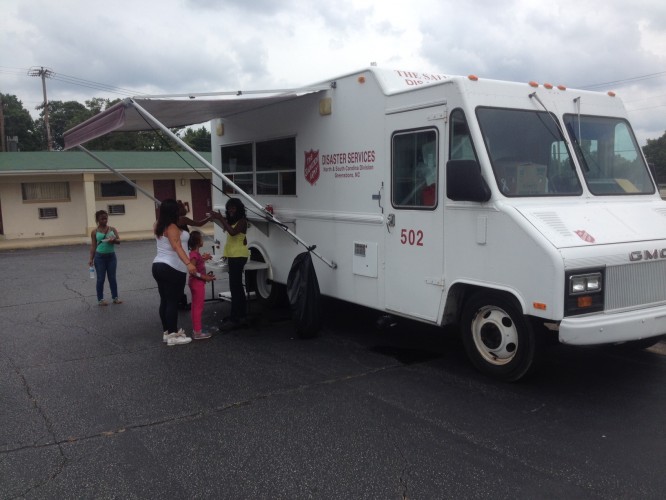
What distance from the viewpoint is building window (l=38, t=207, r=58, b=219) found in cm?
2198

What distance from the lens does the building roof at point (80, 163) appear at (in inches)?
828

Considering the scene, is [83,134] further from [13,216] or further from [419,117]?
[13,216]

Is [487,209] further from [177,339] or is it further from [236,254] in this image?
[177,339]

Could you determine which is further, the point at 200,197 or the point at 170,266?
the point at 200,197

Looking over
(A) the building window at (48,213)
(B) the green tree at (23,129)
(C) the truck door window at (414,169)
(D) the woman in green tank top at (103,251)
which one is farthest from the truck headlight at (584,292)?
(B) the green tree at (23,129)

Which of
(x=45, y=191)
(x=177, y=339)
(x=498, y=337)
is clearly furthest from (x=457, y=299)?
(x=45, y=191)

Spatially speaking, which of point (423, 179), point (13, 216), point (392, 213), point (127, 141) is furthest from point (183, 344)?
point (127, 141)

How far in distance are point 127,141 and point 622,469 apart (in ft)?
149

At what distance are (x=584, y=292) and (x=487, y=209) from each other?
1018 mm

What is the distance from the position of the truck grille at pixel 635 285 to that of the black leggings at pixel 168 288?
448cm

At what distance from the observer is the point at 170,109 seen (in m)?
6.94

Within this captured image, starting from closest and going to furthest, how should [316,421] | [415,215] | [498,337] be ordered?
1. [316,421]
2. [498,337]
3. [415,215]

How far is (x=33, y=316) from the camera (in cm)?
865

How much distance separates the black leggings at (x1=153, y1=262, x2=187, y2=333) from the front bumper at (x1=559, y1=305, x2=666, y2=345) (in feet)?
13.8
